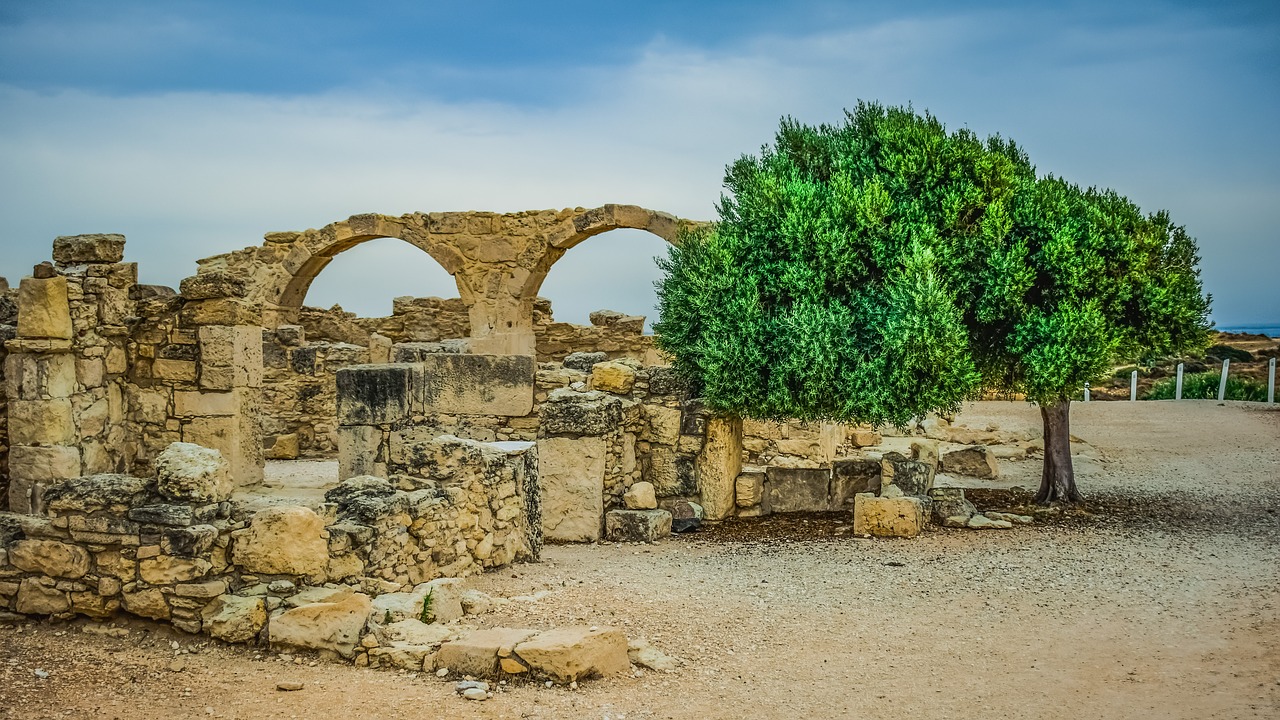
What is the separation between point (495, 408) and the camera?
10.6 meters

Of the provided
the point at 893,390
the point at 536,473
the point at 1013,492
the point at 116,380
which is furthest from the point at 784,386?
the point at 116,380

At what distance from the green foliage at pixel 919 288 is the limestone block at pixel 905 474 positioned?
54cm

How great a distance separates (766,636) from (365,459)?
5116 mm

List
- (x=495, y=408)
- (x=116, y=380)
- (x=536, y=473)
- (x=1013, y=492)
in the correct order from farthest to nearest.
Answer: (x=1013, y=492) → (x=495, y=408) → (x=116, y=380) → (x=536, y=473)

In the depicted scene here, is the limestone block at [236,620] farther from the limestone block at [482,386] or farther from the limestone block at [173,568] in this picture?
the limestone block at [482,386]

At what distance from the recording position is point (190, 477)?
6.08 m

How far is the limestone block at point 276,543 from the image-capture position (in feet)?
20.1

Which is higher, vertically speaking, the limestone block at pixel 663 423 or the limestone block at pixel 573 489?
the limestone block at pixel 663 423

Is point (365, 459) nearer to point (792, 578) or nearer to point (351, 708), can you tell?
point (792, 578)

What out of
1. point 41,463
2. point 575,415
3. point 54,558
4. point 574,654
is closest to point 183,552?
point 54,558

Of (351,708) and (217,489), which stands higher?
(217,489)

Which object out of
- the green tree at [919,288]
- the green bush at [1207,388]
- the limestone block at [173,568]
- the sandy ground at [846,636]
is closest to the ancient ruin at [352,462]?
the limestone block at [173,568]

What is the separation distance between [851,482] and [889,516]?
995mm

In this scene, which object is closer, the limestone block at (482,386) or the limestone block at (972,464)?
the limestone block at (482,386)
